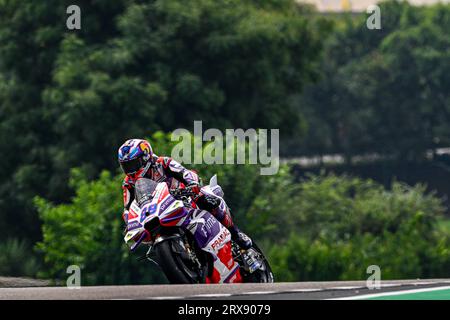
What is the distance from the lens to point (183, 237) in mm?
11891

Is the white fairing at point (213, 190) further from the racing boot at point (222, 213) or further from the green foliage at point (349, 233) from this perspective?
the green foliage at point (349, 233)

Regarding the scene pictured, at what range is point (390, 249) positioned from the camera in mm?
29156

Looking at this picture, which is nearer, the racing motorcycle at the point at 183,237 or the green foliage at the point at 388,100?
the racing motorcycle at the point at 183,237

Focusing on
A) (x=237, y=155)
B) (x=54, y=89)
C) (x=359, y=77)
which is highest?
(x=359, y=77)

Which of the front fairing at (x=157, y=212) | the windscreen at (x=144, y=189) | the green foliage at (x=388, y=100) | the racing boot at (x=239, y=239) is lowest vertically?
the racing boot at (x=239, y=239)

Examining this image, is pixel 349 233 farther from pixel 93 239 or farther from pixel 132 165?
pixel 132 165

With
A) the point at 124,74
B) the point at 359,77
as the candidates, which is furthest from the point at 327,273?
the point at 359,77

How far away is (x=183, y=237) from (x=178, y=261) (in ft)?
1.56

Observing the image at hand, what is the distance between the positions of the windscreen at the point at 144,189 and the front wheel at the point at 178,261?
45 centimetres

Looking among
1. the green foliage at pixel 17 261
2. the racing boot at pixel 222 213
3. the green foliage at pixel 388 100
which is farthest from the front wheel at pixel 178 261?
the green foliage at pixel 388 100

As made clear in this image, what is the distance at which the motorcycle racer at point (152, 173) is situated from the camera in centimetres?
1188

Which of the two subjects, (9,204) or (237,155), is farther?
(9,204)
